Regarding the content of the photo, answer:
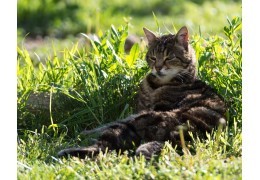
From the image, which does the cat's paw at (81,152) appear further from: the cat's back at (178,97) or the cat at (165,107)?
the cat's back at (178,97)

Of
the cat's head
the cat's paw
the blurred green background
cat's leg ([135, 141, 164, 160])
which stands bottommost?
the cat's paw

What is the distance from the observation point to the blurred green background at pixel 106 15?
37.0 ft

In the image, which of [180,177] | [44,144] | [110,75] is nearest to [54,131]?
[44,144]

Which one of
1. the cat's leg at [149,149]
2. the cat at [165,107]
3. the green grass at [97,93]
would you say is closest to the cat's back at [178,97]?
the cat at [165,107]

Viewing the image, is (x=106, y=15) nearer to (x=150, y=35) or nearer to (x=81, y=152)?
(x=150, y=35)

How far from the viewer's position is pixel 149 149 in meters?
5.34

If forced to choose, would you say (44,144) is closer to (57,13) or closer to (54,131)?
(54,131)

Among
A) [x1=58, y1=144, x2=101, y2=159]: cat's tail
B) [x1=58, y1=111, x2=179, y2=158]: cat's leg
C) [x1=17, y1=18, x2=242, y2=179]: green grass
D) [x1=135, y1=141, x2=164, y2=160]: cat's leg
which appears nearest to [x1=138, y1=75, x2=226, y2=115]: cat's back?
[x1=17, y1=18, x2=242, y2=179]: green grass

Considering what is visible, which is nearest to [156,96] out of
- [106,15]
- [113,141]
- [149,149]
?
[113,141]

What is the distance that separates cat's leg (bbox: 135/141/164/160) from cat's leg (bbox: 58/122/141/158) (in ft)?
0.94

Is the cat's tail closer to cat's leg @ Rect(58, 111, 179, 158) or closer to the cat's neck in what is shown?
cat's leg @ Rect(58, 111, 179, 158)

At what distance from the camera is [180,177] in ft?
15.4

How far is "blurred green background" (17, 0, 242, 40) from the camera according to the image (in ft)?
37.0

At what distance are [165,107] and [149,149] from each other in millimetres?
834
